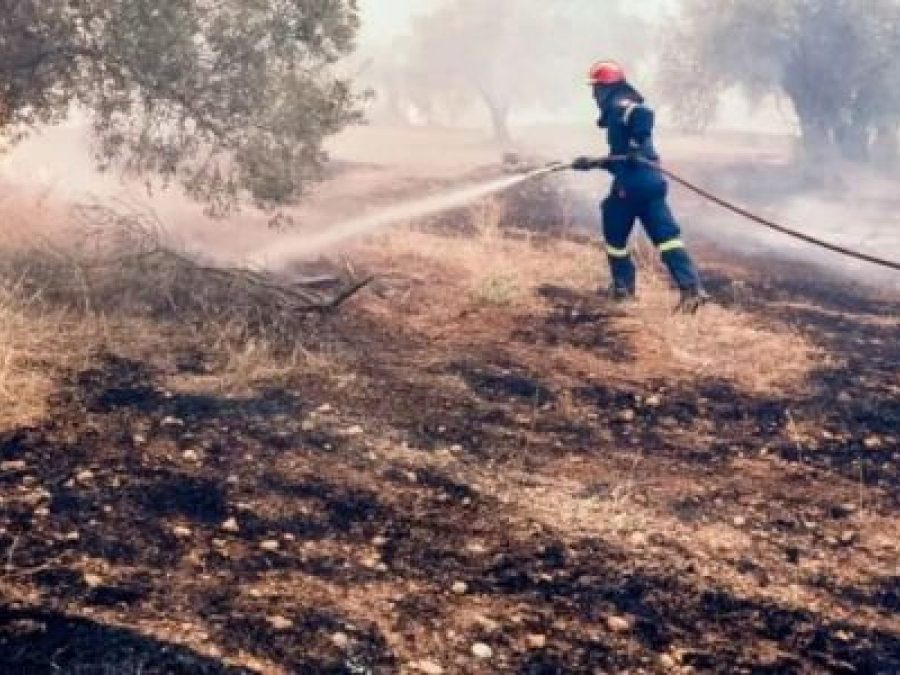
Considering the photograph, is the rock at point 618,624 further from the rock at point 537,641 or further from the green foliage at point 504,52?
the green foliage at point 504,52

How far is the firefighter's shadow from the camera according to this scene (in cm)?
725

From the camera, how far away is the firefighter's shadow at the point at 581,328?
23.8 ft

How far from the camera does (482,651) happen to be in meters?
3.28

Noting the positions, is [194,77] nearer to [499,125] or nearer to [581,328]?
[581,328]

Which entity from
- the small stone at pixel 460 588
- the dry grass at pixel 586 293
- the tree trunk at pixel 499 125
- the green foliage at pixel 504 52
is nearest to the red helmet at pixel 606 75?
the dry grass at pixel 586 293

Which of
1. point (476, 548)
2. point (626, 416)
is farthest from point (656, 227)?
point (476, 548)

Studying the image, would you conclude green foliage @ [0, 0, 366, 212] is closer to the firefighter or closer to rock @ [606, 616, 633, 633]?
the firefighter

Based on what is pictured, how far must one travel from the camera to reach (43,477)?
431 cm

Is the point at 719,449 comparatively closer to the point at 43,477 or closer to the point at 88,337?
the point at 43,477

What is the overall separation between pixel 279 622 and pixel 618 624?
1319 millimetres

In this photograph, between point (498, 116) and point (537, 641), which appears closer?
point (537, 641)

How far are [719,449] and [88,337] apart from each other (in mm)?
4247

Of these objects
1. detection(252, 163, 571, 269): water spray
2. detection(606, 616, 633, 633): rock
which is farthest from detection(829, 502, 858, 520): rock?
detection(252, 163, 571, 269): water spray

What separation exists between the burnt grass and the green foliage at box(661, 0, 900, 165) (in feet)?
64.7
